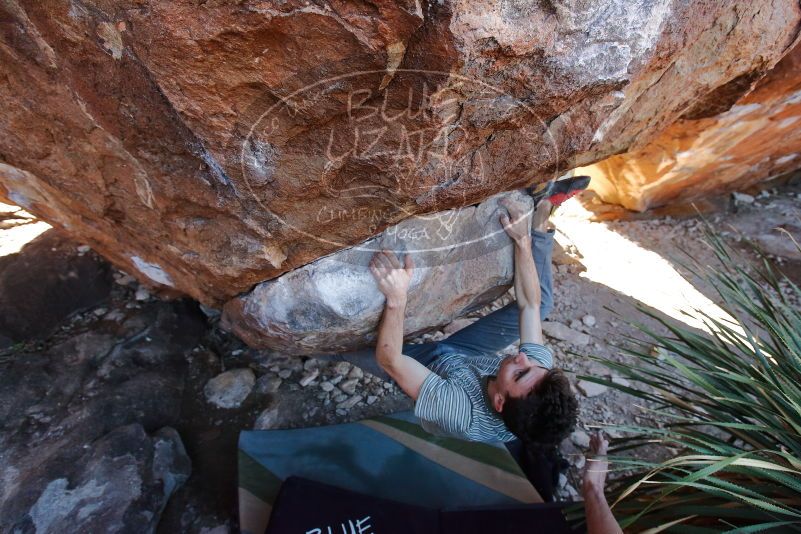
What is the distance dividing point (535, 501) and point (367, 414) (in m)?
0.82

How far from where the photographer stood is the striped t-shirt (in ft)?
5.60

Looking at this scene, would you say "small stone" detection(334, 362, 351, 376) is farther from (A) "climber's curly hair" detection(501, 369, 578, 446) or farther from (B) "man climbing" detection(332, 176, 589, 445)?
(A) "climber's curly hair" detection(501, 369, 578, 446)

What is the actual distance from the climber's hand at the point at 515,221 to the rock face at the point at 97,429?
1.61 meters

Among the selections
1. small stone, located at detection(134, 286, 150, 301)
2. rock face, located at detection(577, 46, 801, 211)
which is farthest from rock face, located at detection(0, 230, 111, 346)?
rock face, located at detection(577, 46, 801, 211)

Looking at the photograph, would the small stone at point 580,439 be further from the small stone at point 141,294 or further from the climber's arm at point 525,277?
the small stone at point 141,294

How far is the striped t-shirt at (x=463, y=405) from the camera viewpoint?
5.60 ft

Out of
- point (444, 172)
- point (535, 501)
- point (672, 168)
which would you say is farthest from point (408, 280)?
point (672, 168)

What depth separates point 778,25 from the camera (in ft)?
5.70

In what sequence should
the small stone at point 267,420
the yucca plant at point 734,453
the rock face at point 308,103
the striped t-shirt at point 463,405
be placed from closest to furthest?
the rock face at point 308,103, the yucca plant at point 734,453, the striped t-shirt at point 463,405, the small stone at point 267,420

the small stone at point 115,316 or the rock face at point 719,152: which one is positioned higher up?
the small stone at point 115,316

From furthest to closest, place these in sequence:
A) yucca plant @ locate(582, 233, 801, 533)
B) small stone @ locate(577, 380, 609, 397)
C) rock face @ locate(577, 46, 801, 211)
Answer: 1. rock face @ locate(577, 46, 801, 211)
2. small stone @ locate(577, 380, 609, 397)
3. yucca plant @ locate(582, 233, 801, 533)

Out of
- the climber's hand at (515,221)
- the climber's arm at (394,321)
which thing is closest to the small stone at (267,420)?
the climber's arm at (394,321)

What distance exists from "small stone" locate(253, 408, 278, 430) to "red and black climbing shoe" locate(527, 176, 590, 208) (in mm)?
1527

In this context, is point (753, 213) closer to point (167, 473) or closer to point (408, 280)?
point (408, 280)
